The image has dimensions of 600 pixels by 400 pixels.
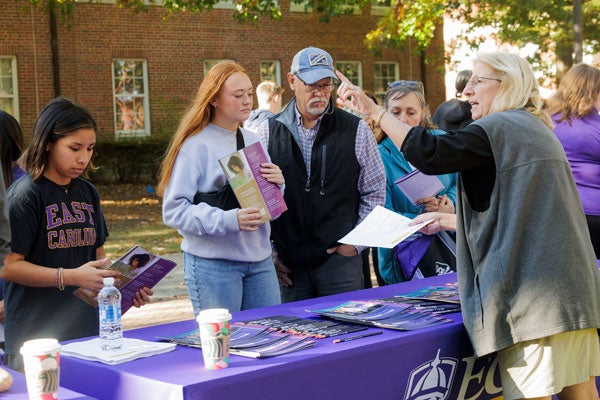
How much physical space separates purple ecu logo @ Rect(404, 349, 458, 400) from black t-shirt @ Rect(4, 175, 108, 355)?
59.6 inches

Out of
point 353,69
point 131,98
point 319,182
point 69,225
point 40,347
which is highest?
point 353,69

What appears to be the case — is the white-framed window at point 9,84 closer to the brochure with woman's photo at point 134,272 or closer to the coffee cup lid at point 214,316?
the brochure with woman's photo at point 134,272

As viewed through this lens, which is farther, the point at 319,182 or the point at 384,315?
the point at 319,182

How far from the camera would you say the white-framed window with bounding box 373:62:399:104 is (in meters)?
26.7

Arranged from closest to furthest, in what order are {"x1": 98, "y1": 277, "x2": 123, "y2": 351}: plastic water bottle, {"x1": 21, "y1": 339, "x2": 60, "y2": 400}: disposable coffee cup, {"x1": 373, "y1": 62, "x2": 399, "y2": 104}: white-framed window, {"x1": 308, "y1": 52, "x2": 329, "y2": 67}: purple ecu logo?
{"x1": 21, "y1": 339, "x2": 60, "y2": 400}: disposable coffee cup → {"x1": 98, "y1": 277, "x2": 123, "y2": 351}: plastic water bottle → {"x1": 308, "y1": 52, "x2": 329, "y2": 67}: purple ecu logo → {"x1": 373, "y1": 62, "x2": 399, "y2": 104}: white-framed window

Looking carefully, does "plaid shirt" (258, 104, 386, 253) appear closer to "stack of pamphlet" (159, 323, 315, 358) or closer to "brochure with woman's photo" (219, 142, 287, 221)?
"brochure with woman's photo" (219, 142, 287, 221)

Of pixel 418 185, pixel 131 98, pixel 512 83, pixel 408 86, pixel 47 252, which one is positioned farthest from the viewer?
pixel 131 98

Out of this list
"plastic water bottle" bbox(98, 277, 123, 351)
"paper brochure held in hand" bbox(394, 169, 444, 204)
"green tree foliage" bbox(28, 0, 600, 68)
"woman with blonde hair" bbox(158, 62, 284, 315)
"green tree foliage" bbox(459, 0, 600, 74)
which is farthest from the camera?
"green tree foliage" bbox(459, 0, 600, 74)

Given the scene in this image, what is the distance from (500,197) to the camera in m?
3.25

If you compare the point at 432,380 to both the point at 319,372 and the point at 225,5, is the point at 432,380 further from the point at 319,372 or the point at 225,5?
the point at 225,5

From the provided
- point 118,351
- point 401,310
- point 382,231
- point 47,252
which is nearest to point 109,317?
point 118,351

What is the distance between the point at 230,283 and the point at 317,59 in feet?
4.58

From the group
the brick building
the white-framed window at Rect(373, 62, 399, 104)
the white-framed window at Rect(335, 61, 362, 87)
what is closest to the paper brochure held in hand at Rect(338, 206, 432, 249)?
the brick building

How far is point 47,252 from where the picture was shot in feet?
12.3
